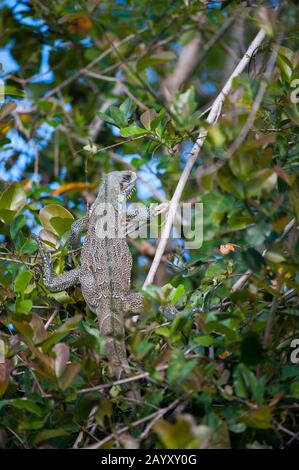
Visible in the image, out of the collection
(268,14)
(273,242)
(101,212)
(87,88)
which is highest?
(268,14)

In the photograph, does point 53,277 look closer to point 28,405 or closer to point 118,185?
point 118,185

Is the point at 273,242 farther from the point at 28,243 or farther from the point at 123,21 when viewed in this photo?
the point at 123,21

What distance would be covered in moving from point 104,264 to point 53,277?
1.19 feet

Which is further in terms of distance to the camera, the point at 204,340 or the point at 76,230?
the point at 76,230

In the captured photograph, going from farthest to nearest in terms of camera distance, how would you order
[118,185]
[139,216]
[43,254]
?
[118,185], [139,216], [43,254]

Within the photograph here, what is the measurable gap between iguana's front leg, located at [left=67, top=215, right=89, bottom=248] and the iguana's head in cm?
27

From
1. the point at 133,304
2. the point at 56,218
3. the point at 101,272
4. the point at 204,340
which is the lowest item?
the point at 133,304

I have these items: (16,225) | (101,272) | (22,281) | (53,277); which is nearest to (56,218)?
(16,225)

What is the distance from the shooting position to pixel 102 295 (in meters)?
4.34

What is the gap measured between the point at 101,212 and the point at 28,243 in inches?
33.5

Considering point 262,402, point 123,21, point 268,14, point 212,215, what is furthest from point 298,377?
point 123,21

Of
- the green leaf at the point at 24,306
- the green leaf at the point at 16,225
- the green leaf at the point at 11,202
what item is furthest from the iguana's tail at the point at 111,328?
the green leaf at the point at 11,202

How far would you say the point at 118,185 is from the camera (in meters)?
5.20

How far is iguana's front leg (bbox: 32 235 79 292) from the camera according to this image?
4.29 meters
